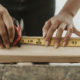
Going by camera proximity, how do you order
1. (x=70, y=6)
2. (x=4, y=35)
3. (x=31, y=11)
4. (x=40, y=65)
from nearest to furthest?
(x=40, y=65) < (x=4, y=35) < (x=70, y=6) < (x=31, y=11)

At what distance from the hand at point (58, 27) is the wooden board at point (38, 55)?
57mm

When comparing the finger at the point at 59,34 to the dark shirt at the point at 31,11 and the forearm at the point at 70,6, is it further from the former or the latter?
the dark shirt at the point at 31,11

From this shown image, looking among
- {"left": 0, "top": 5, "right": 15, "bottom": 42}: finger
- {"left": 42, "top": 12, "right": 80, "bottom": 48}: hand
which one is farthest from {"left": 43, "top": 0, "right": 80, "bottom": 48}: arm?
{"left": 0, "top": 5, "right": 15, "bottom": 42}: finger

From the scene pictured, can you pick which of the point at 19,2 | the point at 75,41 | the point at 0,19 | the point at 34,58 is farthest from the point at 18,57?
the point at 19,2

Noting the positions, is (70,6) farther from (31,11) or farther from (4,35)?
(4,35)

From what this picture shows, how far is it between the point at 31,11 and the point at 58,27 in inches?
17.1

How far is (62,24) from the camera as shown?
1117 mm

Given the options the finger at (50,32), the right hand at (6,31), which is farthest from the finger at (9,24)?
the finger at (50,32)

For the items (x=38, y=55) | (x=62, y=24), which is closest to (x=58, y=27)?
(x=62, y=24)

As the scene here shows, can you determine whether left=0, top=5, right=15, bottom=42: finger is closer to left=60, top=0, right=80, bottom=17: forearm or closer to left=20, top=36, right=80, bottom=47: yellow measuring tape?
left=20, top=36, right=80, bottom=47: yellow measuring tape

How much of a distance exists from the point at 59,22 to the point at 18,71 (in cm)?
42

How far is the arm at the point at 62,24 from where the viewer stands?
1.04 meters

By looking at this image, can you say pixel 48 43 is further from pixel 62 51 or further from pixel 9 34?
pixel 9 34

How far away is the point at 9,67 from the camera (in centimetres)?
84
